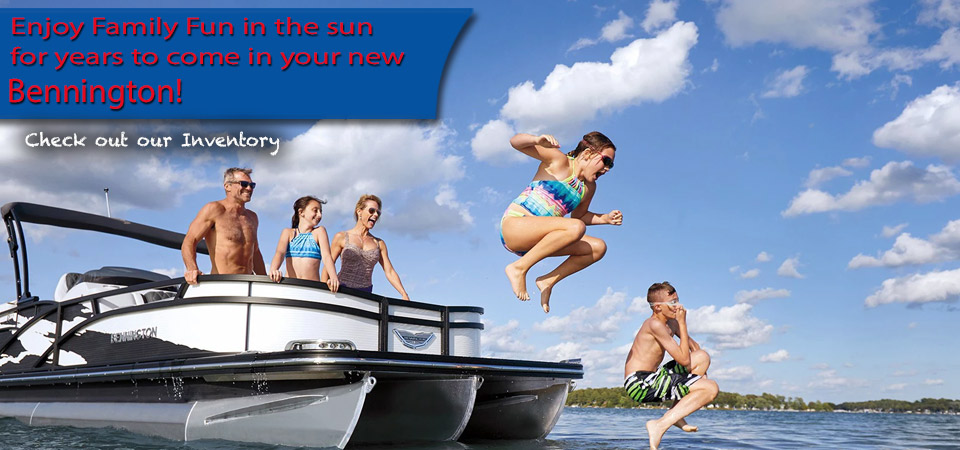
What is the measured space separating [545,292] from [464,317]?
4.35 m

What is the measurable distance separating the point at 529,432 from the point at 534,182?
5.79 meters

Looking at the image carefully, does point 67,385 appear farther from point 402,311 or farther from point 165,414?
point 402,311

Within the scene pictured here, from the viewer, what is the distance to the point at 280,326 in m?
6.67

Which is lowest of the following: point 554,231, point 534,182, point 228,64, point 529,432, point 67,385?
point 529,432

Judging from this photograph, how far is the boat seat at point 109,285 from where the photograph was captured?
8.11 meters

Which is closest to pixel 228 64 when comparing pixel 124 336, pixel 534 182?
pixel 124 336

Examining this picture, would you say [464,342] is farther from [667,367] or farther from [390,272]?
[667,367]

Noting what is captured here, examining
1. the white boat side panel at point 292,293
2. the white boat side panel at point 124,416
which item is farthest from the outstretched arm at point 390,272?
the white boat side panel at point 124,416

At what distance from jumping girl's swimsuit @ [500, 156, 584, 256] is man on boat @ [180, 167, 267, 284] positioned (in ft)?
14.7

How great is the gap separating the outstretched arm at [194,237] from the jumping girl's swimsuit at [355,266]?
4.06ft

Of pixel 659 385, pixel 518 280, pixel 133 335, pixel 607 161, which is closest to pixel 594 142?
pixel 607 161

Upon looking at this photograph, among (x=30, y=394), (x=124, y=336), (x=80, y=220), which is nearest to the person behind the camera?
(x=124, y=336)

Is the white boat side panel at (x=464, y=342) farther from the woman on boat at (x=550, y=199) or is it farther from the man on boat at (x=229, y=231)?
the woman on boat at (x=550, y=199)

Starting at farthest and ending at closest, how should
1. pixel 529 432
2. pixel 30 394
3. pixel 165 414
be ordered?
1. pixel 30 394
2. pixel 529 432
3. pixel 165 414
